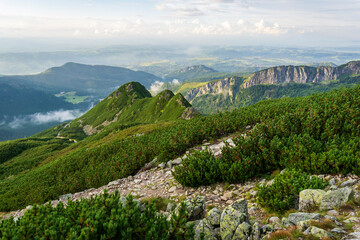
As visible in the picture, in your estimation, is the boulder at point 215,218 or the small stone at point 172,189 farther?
the small stone at point 172,189

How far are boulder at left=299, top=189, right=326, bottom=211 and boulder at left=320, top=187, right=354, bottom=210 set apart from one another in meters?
0.17

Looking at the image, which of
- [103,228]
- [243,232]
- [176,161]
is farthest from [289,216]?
[176,161]

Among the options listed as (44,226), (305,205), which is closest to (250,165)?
(305,205)

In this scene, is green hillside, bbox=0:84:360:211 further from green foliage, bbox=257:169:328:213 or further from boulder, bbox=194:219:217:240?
boulder, bbox=194:219:217:240

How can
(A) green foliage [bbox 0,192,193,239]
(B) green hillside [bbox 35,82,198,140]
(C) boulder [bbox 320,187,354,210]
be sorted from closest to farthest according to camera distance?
(A) green foliage [bbox 0,192,193,239] → (C) boulder [bbox 320,187,354,210] → (B) green hillside [bbox 35,82,198,140]

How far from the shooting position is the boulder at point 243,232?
5.69 meters

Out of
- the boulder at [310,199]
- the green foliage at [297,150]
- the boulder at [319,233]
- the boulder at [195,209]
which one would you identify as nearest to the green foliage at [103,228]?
the boulder at [195,209]

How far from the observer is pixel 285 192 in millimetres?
7500

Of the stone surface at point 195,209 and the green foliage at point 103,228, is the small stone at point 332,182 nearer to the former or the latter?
the stone surface at point 195,209

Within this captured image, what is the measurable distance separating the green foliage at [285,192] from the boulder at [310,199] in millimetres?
346

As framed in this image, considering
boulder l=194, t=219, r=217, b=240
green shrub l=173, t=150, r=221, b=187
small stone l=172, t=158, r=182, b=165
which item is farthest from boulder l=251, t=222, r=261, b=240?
small stone l=172, t=158, r=182, b=165

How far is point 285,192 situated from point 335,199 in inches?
59.5

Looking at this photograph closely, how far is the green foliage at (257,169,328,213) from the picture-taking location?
7.20 metres

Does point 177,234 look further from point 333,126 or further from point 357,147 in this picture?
point 333,126
